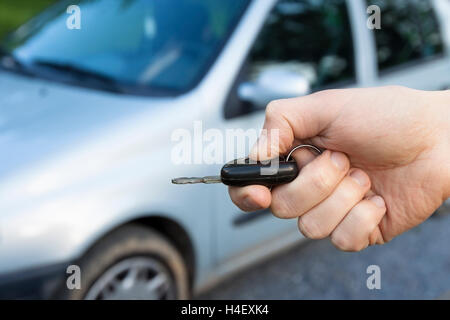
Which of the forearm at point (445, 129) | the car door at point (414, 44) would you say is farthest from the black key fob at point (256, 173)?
the car door at point (414, 44)

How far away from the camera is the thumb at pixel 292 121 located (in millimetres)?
1158

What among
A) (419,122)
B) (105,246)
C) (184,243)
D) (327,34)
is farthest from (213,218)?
(327,34)

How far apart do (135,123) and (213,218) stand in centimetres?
54

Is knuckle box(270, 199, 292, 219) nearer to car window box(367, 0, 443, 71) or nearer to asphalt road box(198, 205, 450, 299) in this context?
asphalt road box(198, 205, 450, 299)

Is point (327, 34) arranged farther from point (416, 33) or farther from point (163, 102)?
point (163, 102)

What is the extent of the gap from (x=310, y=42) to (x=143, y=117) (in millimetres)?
1098

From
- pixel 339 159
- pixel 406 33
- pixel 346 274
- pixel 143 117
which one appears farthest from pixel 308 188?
pixel 406 33

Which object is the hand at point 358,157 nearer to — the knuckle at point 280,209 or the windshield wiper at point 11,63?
the knuckle at point 280,209

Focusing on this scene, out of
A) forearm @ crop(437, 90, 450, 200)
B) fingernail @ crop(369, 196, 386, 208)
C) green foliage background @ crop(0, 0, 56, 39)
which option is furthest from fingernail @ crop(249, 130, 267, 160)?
green foliage background @ crop(0, 0, 56, 39)

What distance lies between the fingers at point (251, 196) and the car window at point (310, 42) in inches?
46.9

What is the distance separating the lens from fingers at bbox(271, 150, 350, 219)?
116 cm

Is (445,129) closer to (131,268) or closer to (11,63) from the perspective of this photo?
(131,268)

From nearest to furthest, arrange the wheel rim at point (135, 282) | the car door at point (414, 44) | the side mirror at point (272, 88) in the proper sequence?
1. the wheel rim at point (135, 282)
2. the side mirror at point (272, 88)
3. the car door at point (414, 44)

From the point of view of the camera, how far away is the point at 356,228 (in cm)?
124
